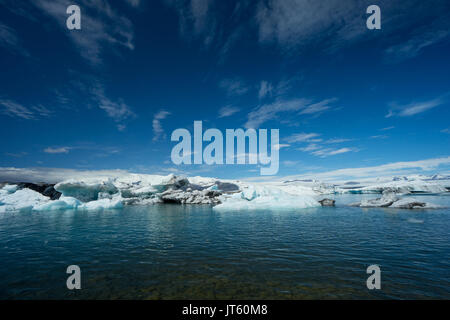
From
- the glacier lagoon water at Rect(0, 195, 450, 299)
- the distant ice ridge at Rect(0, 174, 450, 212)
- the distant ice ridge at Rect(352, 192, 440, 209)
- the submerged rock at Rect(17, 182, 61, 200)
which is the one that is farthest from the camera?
the submerged rock at Rect(17, 182, 61, 200)

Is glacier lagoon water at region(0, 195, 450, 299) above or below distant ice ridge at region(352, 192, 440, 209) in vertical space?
above

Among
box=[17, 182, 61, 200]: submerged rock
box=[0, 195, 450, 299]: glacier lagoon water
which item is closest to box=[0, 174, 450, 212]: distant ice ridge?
box=[17, 182, 61, 200]: submerged rock

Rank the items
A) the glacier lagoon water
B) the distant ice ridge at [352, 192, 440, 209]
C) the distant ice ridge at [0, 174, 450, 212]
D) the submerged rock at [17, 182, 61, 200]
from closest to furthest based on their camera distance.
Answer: the glacier lagoon water < the distant ice ridge at [352, 192, 440, 209] < the distant ice ridge at [0, 174, 450, 212] < the submerged rock at [17, 182, 61, 200]

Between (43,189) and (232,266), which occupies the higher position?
(232,266)

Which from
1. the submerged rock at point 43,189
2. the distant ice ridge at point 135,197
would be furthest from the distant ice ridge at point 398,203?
the submerged rock at point 43,189

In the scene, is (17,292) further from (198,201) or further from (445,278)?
(198,201)

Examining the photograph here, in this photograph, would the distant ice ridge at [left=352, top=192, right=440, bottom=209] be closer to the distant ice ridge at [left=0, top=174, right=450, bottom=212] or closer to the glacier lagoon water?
the distant ice ridge at [left=0, top=174, right=450, bottom=212]

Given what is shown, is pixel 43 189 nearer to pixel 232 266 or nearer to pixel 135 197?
pixel 135 197

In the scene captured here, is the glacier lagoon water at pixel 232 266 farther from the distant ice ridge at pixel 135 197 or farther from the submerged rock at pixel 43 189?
the submerged rock at pixel 43 189

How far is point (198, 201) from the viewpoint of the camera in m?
63.5

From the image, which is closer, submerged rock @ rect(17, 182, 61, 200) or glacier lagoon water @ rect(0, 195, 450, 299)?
glacier lagoon water @ rect(0, 195, 450, 299)

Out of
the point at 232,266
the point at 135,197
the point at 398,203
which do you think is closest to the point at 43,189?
the point at 135,197

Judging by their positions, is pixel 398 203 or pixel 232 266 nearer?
pixel 232 266
